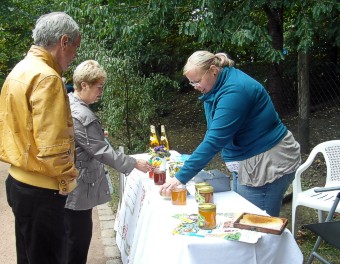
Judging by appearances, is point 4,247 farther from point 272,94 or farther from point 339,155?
point 272,94

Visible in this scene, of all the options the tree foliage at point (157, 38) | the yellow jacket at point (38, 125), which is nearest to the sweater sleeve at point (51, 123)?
the yellow jacket at point (38, 125)

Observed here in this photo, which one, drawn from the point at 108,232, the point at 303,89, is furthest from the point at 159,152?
the point at 303,89

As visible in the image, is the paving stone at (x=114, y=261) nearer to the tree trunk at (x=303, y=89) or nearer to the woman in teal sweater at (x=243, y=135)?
the woman in teal sweater at (x=243, y=135)

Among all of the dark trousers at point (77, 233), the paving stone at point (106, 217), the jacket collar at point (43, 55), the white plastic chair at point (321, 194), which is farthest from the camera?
the paving stone at point (106, 217)

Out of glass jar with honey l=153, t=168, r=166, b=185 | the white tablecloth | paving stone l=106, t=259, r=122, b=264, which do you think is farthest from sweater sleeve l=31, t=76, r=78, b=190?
paving stone l=106, t=259, r=122, b=264

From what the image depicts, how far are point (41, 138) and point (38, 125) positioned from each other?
0.06 meters

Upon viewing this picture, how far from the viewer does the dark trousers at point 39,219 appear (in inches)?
89.6

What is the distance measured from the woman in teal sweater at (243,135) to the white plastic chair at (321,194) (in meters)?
0.79

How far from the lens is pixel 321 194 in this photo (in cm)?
381

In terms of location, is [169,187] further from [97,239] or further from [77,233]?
[97,239]

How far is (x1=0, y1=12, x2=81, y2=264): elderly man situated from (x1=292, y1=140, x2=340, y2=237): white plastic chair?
2.10 metres

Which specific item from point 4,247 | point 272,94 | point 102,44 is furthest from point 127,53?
point 4,247

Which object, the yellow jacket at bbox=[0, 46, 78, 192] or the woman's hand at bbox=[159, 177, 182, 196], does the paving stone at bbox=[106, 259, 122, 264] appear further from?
the yellow jacket at bbox=[0, 46, 78, 192]

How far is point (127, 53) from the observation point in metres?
7.57
